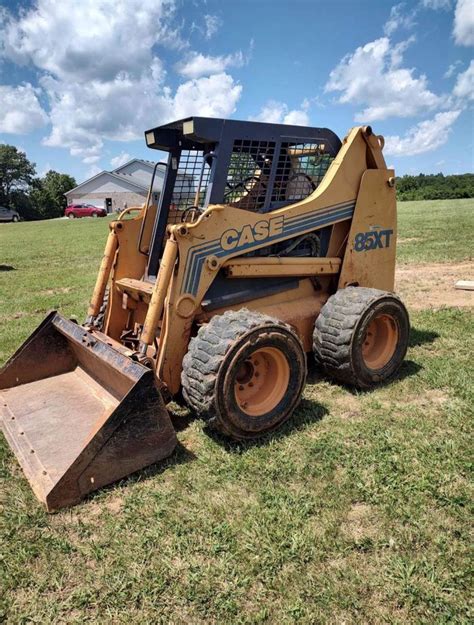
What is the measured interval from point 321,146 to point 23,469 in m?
3.91

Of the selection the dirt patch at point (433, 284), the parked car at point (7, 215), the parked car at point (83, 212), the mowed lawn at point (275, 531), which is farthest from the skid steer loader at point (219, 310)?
the parked car at point (7, 215)

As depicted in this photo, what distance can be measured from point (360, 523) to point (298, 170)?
3252 mm

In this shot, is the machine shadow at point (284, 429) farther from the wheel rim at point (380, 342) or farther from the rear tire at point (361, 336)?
the wheel rim at point (380, 342)

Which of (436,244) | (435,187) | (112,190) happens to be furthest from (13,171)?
(436,244)

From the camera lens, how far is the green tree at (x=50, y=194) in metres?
61.2

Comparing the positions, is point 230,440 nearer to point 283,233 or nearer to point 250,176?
Answer: point 283,233

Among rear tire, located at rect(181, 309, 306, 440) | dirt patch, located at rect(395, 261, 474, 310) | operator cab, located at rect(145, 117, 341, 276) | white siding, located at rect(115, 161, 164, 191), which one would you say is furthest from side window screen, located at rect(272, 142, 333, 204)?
white siding, located at rect(115, 161, 164, 191)

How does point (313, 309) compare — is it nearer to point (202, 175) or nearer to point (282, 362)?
point (282, 362)

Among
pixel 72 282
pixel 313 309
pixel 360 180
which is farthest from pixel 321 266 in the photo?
pixel 72 282

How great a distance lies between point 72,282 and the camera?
444 inches

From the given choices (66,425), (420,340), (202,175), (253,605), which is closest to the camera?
(253,605)

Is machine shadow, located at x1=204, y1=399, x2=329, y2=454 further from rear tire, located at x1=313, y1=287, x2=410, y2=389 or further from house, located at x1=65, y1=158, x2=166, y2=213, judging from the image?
house, located at x1=65, y1=158, x2=166, y2=213

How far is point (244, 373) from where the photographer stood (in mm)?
4074

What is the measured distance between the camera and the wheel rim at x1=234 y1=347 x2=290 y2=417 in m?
3.92
